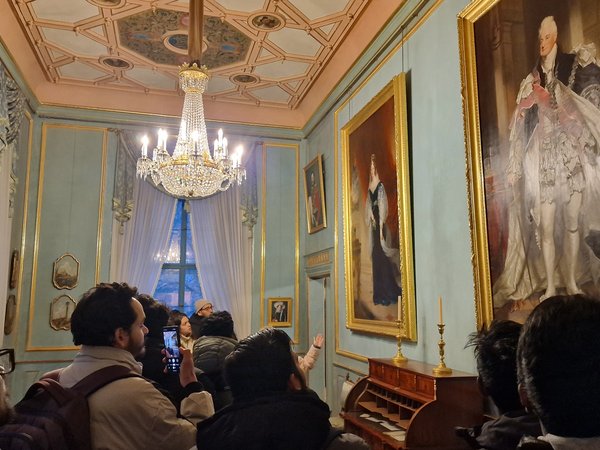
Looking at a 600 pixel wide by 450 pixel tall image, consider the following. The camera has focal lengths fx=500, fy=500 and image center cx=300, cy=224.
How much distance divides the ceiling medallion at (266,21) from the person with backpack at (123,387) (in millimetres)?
5134

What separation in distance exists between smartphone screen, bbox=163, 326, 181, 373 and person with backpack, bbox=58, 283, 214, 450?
96mm

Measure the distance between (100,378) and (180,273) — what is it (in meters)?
7.47

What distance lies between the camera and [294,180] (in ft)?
31.9

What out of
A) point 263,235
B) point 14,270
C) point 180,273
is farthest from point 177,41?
→ point 14,270

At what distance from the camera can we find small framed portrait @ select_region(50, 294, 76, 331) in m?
8.21

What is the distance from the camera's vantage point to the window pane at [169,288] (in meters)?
9.30

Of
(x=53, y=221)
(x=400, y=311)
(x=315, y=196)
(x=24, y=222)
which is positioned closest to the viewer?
(x=400, y=311)

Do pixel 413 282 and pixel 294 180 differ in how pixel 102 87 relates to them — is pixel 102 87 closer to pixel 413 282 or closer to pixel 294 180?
pixel 294 180

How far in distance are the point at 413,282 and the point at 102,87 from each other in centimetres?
672

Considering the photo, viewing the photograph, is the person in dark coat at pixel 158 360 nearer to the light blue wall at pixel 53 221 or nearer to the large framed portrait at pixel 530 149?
the large framed portrait at pixel 530 149

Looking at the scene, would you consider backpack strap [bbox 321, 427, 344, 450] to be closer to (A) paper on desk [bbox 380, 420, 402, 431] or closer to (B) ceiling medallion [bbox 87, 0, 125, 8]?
(A) paper on desk [bbox 380, 420, 402, 431]

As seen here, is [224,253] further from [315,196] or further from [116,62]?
[116,62]

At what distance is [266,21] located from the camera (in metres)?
6.71

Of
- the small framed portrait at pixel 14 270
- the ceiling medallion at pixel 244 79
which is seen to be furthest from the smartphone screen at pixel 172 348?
the ceiling medallion at pixel 244 79
